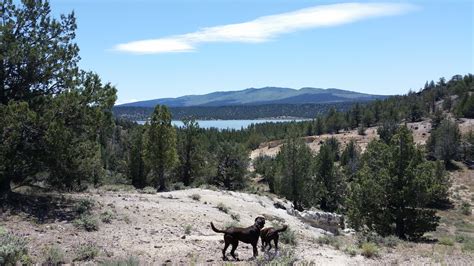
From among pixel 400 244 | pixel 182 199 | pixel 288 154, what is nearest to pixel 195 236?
pixel 400 244

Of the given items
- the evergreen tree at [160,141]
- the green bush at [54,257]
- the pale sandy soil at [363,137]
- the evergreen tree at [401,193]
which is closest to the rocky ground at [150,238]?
the green bush at [54,257]

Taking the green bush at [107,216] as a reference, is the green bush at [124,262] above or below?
above

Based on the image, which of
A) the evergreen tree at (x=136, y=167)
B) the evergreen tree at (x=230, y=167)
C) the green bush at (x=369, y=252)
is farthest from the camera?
the evergreen tree at (x=230, y=167)

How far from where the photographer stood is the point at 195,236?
1542 centimetres

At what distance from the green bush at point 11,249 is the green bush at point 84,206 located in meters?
4.49

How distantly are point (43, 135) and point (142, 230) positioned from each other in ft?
17.2

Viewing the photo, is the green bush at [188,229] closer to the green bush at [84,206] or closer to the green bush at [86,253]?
the green bush at [84,206]

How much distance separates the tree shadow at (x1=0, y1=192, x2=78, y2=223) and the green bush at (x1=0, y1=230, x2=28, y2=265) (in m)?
3.08

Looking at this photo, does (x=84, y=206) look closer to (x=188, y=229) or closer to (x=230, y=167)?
(x=188, y=229)

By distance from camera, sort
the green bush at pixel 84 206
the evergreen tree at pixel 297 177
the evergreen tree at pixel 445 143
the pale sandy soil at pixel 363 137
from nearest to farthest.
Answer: the green bush at pixel 84 206, the evergreen tree at pixel 297 177, the evergreen tree at pixel 445 143, the pale sandy soil at pixel 363 137

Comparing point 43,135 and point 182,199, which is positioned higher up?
point 43,135

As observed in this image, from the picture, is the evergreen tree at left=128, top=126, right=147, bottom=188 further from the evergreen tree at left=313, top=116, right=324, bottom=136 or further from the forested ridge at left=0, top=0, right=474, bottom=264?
the evergreen tree at left=313, top=116, right=324, bottom=136

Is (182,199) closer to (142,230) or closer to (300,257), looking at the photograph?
(142,230)

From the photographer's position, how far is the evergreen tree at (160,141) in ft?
137
